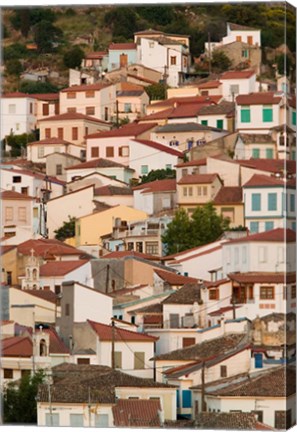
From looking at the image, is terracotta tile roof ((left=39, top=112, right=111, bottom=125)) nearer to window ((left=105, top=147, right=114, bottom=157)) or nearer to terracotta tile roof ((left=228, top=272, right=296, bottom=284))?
window ((left=105, top=147, right=114, bottom=157))

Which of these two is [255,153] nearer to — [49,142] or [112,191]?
[112,191]

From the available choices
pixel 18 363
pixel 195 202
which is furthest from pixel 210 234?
pixel 18 363

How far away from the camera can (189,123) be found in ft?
70.6

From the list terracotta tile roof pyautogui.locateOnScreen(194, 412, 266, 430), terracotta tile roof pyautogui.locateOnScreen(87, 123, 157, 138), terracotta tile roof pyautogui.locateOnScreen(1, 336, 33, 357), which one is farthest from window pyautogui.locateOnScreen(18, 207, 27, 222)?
terracotta tile roof pyautogui.locateOnScreen(194, 412, 266, 430)

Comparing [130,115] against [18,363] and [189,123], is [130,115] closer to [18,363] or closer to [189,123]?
[189,123]

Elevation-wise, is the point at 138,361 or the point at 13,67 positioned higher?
the point at 13,67

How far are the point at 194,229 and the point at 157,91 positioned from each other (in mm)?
2587

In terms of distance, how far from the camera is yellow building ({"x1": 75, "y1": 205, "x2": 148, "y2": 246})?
20094mm

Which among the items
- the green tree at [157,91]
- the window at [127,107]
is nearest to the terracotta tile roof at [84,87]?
the window at [127,107]

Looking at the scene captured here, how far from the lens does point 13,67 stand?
2031cm

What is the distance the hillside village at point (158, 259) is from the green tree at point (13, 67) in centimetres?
23

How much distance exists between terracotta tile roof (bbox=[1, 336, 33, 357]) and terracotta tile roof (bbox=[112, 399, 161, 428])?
→ 792mm

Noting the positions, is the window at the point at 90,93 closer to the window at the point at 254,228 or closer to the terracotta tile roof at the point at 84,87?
the terracotta tile roof at the point at 84,87

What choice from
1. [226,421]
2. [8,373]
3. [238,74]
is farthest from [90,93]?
[226,421]
